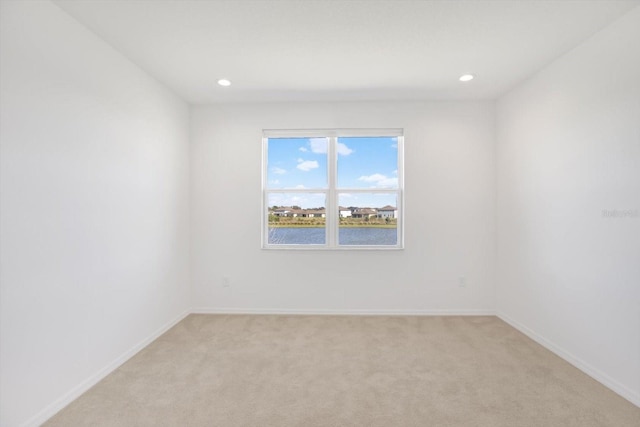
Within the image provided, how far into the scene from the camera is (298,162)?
12.7ft

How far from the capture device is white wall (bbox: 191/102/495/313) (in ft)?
12.0

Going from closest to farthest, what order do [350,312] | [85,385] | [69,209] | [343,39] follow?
[69,209] < [85,385] < [343,39] < [350,312]

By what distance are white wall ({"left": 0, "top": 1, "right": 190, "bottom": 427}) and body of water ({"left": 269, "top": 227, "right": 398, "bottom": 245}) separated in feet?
4.60

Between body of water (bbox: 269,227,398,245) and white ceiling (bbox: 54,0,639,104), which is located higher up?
white ceiling (bbox: 54,0,639,104)

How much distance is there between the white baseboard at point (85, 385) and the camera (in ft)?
5.89

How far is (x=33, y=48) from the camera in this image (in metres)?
1.79

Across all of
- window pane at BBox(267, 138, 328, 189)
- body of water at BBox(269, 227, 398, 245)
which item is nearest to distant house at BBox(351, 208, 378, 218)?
body of water at BBox(269, 227, 398, 245)

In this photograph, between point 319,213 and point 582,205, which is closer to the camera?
point 582,205

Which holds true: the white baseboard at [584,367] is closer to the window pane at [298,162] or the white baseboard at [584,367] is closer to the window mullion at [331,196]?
the window mullion at [331,196]

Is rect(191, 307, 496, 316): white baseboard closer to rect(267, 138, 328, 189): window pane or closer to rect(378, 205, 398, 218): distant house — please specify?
rect(378, 205, 398, 218): distant house

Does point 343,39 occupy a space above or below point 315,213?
above

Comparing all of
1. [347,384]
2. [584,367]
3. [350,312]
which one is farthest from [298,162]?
[584,367]

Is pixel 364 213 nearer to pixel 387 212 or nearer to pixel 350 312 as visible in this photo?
pixel 387 212

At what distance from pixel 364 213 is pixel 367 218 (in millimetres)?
74
